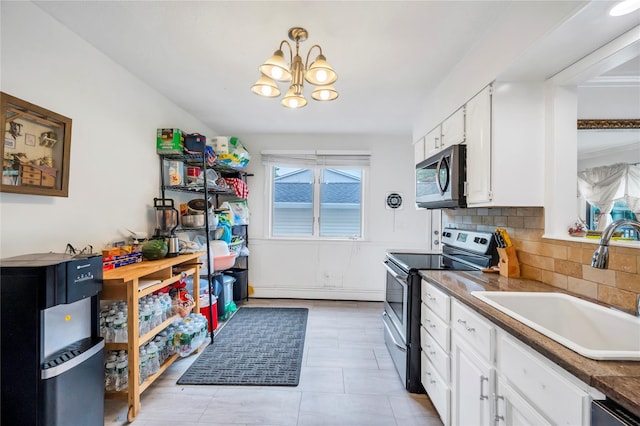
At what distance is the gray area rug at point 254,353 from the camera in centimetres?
206

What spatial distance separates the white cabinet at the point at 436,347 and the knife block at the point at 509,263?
18.8 inches

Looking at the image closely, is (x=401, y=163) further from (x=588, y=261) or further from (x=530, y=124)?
(x=588, y=261)

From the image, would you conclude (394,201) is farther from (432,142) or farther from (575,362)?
(575,362)

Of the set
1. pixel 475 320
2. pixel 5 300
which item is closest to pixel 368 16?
pixel 475 320

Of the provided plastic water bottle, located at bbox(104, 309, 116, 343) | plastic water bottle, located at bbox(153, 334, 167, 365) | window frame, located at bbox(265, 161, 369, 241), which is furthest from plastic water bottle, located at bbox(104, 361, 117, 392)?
window frame, located at bbox(265, 161, 369, 241)

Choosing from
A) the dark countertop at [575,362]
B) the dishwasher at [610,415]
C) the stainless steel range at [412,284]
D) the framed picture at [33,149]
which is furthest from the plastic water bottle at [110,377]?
the dishwasher at [610,415]

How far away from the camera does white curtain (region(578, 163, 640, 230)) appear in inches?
54.9

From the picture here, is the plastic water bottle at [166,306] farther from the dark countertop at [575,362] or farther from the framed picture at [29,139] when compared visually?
the dark countertop at [575,362]

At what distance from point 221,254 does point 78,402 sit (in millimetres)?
1745

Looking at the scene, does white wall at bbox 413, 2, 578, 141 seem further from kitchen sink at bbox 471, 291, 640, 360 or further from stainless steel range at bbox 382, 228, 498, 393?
kitchen sink at bbox 471, 291, 640, 360

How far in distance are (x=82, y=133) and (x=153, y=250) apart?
89 cm

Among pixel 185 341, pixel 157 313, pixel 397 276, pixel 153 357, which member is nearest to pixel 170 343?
pixel 185 341

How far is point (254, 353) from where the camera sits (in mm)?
2436

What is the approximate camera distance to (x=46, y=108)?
1541 mm
